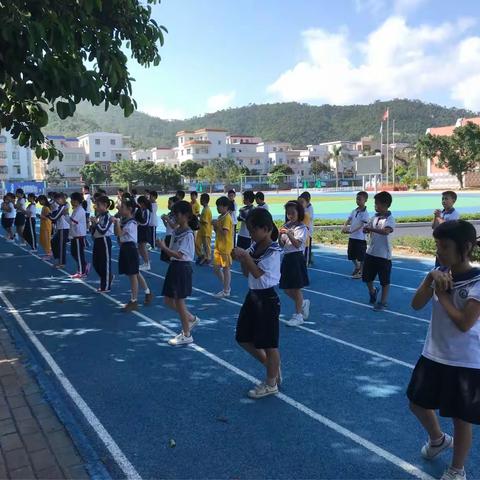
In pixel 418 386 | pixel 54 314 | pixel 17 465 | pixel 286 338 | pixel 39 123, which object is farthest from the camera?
pixel 54 314

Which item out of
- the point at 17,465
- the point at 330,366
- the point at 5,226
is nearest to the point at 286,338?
the point at 330,366

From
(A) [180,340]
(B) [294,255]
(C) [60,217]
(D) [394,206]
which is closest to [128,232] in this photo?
(A) [180,340]

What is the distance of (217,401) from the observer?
4441 mm

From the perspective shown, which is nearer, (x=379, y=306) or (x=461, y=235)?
(x=461, y=235)

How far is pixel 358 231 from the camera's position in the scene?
9.64 m

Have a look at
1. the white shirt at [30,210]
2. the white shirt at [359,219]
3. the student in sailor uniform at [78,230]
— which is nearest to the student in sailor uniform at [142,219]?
the student in sailor uniform at [78,230]

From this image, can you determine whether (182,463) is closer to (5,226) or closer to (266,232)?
(266,232)

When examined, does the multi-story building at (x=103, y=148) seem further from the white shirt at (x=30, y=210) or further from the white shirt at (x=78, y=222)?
the white shirt at (x=78, y=222)

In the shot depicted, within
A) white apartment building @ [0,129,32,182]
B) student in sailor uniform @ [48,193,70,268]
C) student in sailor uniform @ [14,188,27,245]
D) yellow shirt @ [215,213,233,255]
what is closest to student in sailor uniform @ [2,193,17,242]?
student in sailor uniform @ [14,188,27,245]

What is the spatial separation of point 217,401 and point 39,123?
3.31 metres

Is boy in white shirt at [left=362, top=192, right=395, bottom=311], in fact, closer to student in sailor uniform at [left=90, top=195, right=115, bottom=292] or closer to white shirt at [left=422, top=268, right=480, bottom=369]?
student in sailor uniform at [left=90, top=195, right=115, bottom=292]

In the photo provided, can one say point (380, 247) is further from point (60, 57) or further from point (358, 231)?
point (60, 57)

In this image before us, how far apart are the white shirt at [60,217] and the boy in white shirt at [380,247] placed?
23.1 ft

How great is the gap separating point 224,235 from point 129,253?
1.76 m
